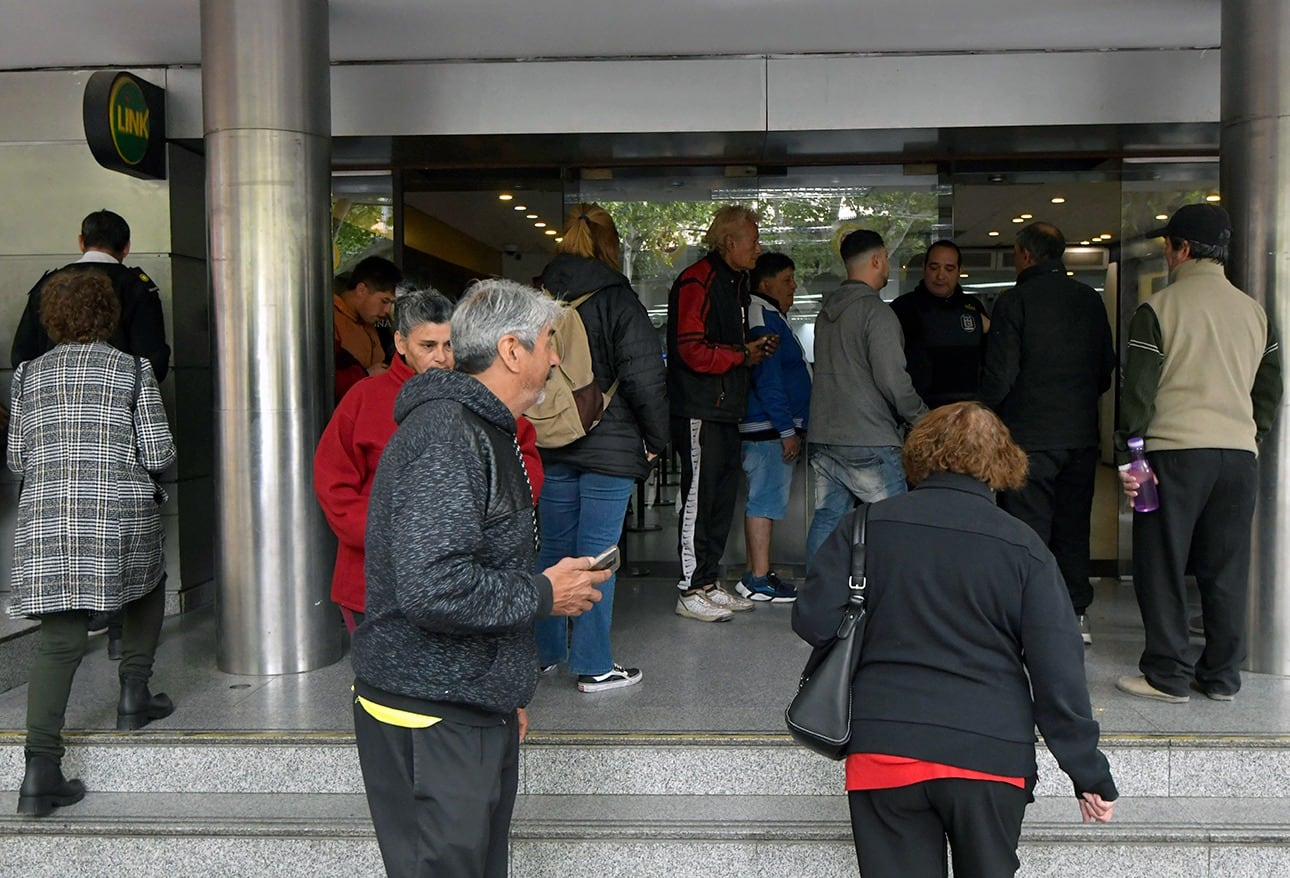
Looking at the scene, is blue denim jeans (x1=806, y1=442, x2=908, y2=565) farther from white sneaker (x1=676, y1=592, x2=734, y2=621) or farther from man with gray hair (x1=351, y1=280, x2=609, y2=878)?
man with gray hair (x1=351, y1=280, x2=609, y2=878)

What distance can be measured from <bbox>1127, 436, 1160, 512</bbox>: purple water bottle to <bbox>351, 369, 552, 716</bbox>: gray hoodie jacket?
3013 mm

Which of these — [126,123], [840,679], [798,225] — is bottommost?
[840,679]

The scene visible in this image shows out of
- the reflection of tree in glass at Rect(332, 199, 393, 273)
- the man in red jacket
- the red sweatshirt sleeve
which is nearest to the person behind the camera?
the man in red jacket

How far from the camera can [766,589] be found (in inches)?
266

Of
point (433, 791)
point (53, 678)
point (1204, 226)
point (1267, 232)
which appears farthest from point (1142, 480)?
point (53, 678)

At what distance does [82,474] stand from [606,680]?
84.3 inches

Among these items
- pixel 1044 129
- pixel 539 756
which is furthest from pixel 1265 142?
pixel 539 756

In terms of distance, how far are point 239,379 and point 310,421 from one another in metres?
0.36

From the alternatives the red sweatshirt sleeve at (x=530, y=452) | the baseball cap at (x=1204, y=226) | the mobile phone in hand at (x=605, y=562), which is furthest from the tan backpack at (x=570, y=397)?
the baseball cap at (x=1204, y=226)

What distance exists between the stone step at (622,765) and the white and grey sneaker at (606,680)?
0.60m

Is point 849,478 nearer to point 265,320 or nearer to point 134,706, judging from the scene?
point 265,320

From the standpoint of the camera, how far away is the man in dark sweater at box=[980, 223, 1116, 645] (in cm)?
547

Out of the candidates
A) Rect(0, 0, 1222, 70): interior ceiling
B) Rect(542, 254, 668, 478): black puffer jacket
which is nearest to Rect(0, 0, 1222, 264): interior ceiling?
Rect(0, 0, 1222, 70): interior ceiling

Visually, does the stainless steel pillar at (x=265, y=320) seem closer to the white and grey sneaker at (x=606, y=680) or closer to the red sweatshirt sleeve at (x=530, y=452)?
the white and grey sneaker at (x=606, y=680)
